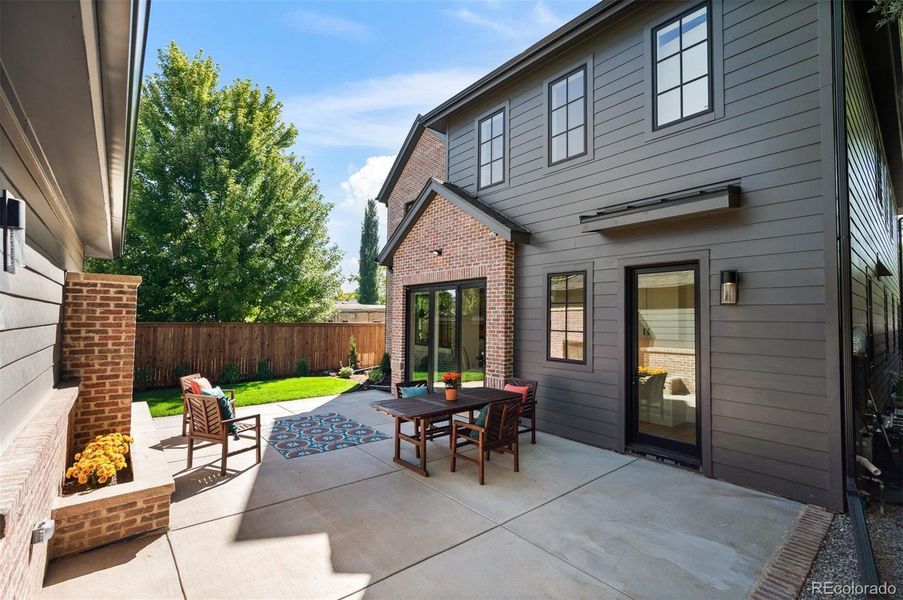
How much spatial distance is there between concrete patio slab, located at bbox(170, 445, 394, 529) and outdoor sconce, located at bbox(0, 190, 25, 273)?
8.96 ft

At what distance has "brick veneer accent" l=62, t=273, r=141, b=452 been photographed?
14.2 ft

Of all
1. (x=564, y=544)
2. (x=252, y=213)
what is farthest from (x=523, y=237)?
(x=252, y=213)

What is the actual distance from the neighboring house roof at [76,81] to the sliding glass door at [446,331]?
556cm

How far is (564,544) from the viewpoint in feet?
11.2

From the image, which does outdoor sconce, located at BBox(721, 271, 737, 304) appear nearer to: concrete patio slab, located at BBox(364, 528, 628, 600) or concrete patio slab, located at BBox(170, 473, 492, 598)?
concrete patio slab, located at BBox(364, 528, 628, 600)

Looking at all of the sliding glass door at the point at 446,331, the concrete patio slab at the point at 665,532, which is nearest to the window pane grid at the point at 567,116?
the sliding glass door at the point at 446,331

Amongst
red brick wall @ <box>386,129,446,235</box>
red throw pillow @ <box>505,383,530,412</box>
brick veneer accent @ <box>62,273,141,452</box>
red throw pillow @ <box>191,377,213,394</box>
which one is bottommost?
red throw pillow @ <box>505,383,530,412</box>

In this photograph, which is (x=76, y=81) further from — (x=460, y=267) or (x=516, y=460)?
(x=460, y=267)

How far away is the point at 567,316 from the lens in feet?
21.6

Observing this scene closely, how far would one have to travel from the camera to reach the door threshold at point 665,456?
16.8ft

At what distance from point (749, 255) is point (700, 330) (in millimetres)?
998

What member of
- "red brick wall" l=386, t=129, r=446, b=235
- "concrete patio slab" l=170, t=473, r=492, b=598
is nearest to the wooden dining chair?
"concrete patio slab" l=170, t=473, r=492, b=598

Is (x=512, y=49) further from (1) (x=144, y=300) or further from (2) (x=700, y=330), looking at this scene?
(1) (x=144, y=300)

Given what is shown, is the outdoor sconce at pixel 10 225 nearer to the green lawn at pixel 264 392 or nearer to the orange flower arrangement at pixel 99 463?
the orange flower arrangement at pixel 99 463
